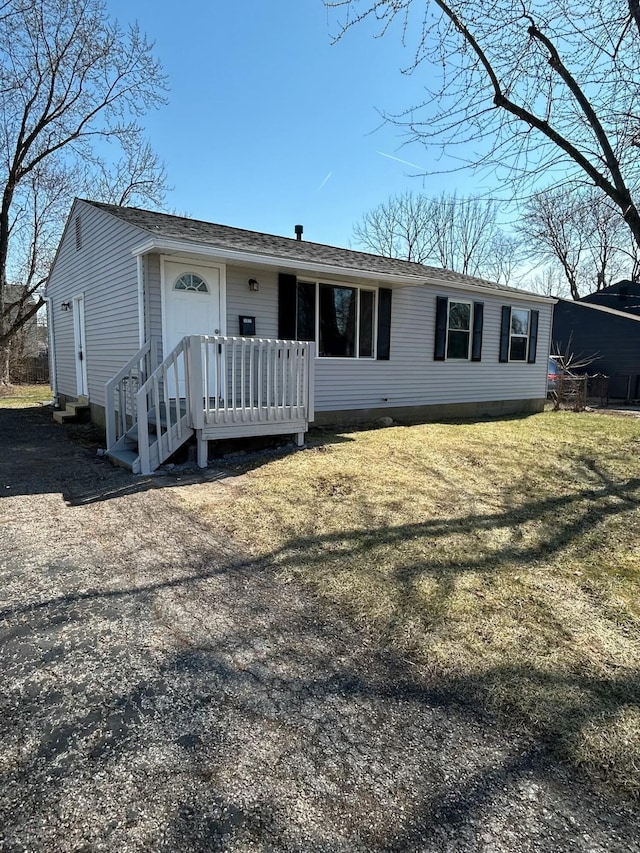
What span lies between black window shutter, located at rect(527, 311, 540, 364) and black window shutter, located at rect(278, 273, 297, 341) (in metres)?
6.86

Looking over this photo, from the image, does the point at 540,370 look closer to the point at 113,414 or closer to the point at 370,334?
the point at 370,334

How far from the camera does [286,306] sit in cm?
763

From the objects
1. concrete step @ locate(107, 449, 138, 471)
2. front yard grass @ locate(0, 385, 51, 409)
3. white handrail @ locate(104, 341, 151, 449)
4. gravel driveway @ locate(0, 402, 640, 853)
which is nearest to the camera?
gravel driveway @ locate(0, 402, 640, 853)

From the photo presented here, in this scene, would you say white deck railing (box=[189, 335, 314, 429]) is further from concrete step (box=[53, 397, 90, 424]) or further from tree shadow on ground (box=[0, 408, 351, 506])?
concrete step (box=[53, 397, 90, 424])

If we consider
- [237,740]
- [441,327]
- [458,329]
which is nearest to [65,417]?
[441,327]

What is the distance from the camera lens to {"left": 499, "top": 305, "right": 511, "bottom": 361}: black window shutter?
10.9 meters

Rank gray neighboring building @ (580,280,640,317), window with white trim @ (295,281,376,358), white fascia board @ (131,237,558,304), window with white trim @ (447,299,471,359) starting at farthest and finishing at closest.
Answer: gray neighboring building @ (580,280,640,317) < window with white trim @ (447,299,471,359) < window with white trim @ (295,281,376,358) < white fascia board @ (131,237,558,304)

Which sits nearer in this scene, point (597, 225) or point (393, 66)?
point (393, 66)

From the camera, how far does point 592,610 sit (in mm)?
2645

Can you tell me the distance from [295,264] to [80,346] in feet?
17.8

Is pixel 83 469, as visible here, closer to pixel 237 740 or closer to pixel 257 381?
pixel 257 381

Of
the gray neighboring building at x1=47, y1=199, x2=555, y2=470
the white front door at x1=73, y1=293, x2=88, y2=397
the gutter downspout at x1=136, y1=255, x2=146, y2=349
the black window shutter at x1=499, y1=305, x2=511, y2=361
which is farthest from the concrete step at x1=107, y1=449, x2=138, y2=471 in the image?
the black window shutter at x1=499, y1=305, x2=511, y2=361

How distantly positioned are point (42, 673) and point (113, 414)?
4.75 meters

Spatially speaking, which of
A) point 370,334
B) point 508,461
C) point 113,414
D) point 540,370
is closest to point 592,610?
point 508,461
